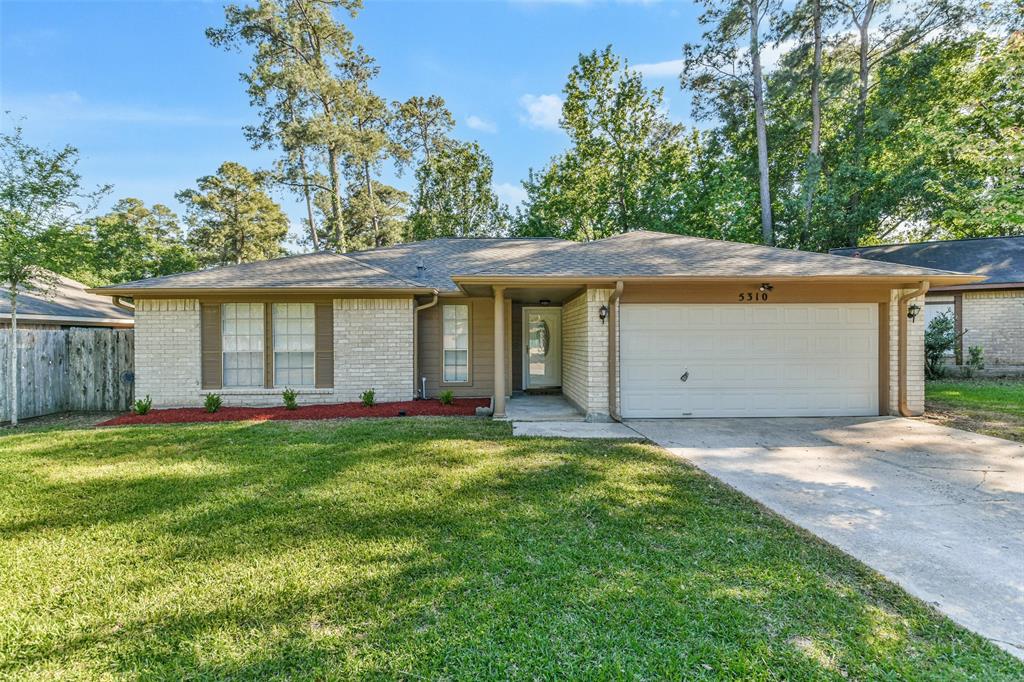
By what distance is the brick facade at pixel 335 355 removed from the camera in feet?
29.2

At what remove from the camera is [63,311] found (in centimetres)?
1245

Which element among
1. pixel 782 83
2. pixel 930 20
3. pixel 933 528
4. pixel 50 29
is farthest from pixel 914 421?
pixel 50 29

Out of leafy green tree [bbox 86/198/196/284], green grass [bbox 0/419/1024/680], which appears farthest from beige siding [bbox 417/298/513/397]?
leafy green tree [bbox 86/198/196/284]

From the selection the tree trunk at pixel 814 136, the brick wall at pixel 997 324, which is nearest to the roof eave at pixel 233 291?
the tree trunk at pixel 814 136

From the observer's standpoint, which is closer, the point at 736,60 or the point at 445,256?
the point at 445,256

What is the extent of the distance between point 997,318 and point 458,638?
744 inches

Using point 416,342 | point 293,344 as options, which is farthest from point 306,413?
point 416,342

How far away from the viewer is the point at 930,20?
16.2m

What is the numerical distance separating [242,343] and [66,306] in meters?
8.42

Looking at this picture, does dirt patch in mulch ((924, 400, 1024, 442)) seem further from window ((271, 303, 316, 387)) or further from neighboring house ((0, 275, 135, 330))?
neighboring house ((0, 275, 135, 330))

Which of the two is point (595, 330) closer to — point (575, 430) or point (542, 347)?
point (575, 430)

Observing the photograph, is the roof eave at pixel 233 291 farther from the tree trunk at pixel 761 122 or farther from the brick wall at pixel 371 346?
the tree trunk at pixel 761 122

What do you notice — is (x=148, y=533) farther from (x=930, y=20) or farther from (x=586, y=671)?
(x=930, y=20)

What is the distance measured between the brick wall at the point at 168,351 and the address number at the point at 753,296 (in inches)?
415
